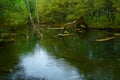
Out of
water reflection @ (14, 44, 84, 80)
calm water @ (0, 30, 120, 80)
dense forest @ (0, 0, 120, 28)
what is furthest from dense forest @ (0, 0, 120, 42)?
water reflection @ (14, 44, 84, 80)

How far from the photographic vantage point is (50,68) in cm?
2127

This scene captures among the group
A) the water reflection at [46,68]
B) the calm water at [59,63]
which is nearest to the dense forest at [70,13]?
the calm water at [59,63]

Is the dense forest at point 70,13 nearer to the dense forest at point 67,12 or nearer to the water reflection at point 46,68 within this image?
the dense forest at point 67,12

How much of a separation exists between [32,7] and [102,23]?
33.9 metres

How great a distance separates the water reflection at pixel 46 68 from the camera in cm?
1895

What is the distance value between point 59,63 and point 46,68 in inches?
73.5

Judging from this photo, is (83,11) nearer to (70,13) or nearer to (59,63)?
(70,13)

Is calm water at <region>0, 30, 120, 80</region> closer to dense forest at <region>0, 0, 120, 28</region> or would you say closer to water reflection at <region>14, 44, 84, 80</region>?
water reflection at <region>14, 44, 84, 80</region>

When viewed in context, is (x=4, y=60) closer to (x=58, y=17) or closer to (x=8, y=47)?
(x=8, y=47)

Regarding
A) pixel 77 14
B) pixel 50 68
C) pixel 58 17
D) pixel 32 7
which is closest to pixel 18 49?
pixel 50 68

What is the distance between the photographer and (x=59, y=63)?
22.9 meters

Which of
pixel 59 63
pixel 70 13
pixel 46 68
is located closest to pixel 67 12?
pixel 70 13

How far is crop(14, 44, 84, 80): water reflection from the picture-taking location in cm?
1895

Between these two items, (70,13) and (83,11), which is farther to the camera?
(70,13)
